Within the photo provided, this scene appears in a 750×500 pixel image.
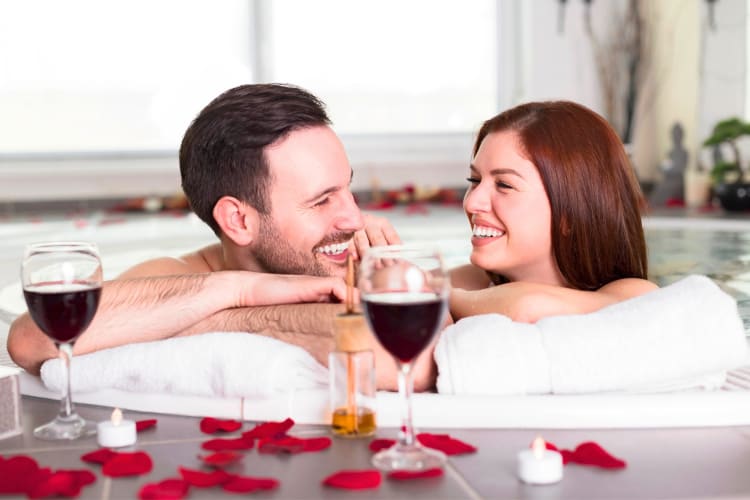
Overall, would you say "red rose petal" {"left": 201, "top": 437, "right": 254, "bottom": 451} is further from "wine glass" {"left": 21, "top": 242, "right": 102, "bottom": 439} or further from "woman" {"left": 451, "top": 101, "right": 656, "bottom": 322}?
"woman" {"left": 451, "top": 101, "right": 656, "bottom": 322}

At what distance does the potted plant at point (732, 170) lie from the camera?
17.9ft

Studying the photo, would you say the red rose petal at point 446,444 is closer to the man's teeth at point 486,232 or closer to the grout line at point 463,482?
the grout line at point 463,482

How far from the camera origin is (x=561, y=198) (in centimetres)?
210

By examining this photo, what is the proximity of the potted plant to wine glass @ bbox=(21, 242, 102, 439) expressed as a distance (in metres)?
4.73

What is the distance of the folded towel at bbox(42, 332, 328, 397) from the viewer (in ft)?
4.86

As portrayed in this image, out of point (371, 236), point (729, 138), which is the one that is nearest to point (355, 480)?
point (371, 236)

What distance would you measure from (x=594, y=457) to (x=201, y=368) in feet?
2.07

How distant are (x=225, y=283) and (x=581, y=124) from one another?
862 millimetres

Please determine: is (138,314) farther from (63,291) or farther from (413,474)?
(413,474)

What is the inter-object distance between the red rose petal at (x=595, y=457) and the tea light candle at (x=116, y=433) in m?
0.60

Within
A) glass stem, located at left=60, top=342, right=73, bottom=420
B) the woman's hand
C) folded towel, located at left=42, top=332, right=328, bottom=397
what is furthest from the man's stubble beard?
glass stem, located at left=60, top=342, right=73, bottom=420

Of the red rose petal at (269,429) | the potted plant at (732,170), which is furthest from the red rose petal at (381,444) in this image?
the potted plant at (732,170)

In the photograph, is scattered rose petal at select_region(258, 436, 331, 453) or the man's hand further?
the man's hand

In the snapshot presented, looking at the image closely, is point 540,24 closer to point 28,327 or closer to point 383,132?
point 383,132
